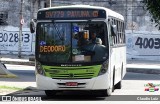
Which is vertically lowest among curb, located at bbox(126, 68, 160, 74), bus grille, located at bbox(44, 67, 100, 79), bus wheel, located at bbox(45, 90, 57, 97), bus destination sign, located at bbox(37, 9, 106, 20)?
curb, located at bbox(126, 68, 160, 74)

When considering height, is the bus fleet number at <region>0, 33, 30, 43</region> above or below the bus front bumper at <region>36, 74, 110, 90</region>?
below

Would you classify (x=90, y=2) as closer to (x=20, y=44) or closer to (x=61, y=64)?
(x=20, y=44)

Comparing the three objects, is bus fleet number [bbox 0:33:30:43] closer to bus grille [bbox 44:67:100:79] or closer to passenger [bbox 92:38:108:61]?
passenger [bbox 92:38:108:61]

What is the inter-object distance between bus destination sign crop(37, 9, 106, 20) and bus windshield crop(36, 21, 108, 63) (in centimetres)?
19

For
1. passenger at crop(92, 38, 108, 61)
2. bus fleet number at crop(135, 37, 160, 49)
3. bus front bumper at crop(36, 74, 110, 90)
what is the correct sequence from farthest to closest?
bus fleet number at crop(135, 37, 160, 49) < passenger at crop(92, 38, 108, 61) < bus front bumper at crop(36, 74, 110, 90)

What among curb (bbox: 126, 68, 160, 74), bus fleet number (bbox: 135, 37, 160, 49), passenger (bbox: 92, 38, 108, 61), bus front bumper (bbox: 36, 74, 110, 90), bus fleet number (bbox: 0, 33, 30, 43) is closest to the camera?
bus front bumper (bbox: 36, 74, 110, 90)

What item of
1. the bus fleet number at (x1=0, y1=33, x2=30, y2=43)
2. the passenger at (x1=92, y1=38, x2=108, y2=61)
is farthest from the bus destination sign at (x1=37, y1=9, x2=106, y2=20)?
the bus fleet number at (x1=0, y1=33, x2=30, y2=43)

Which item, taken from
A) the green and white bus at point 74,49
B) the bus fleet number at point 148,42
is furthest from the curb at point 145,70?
the green and white bus at point 74,49

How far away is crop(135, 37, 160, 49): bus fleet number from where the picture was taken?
43.6 meters

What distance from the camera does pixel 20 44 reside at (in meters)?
43.9

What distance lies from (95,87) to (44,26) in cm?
243

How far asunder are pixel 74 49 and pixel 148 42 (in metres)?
28.6

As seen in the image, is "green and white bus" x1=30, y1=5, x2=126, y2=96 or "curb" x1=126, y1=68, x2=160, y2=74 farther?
"curb" x1=126, y1=68, x2=160, y2=74

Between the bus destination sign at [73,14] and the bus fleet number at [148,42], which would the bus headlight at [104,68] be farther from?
the bus fleet number at [148,42]
